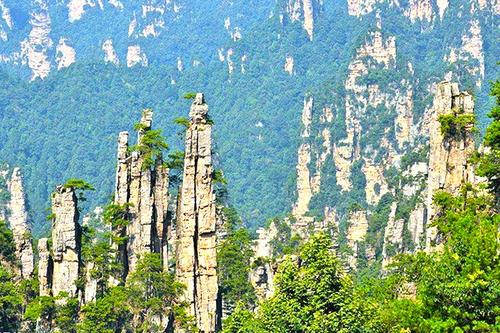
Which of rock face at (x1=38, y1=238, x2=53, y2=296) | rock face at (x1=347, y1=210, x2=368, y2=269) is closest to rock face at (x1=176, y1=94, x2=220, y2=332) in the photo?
rock face at (x1=38, y1=238, x2=53, y2=296)

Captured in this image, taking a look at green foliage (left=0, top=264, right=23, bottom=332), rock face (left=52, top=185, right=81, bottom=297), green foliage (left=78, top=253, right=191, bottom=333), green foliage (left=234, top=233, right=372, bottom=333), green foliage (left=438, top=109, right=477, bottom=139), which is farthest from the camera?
green foliage (left=438, top=109, right=477, bottom=139)

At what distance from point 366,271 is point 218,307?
53.3 meters

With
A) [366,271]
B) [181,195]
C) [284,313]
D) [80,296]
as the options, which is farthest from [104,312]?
[366,271]

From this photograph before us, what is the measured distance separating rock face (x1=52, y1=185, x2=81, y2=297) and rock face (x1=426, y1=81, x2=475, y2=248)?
17941mm

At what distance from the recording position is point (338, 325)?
3906 cm

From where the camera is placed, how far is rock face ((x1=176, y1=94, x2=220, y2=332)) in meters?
69.8

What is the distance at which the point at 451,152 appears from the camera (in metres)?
70.9

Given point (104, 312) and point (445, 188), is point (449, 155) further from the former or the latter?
point (104, 312)

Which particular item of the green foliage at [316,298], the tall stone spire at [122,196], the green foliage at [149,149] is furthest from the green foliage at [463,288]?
the green foliage at [149,149]

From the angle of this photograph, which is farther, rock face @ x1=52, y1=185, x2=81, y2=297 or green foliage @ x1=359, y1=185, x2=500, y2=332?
rock face @ x1=52, y1=185, x2=81, y2=297

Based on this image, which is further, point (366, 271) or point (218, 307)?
point (366, 271)

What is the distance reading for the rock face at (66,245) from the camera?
69.4m

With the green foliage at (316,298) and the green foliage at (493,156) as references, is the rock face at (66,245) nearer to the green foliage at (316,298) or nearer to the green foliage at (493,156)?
the green foliage at (493,156)

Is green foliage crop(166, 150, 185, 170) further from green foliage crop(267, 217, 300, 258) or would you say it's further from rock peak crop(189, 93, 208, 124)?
green foliage crop(267, 217, 300, 258)
